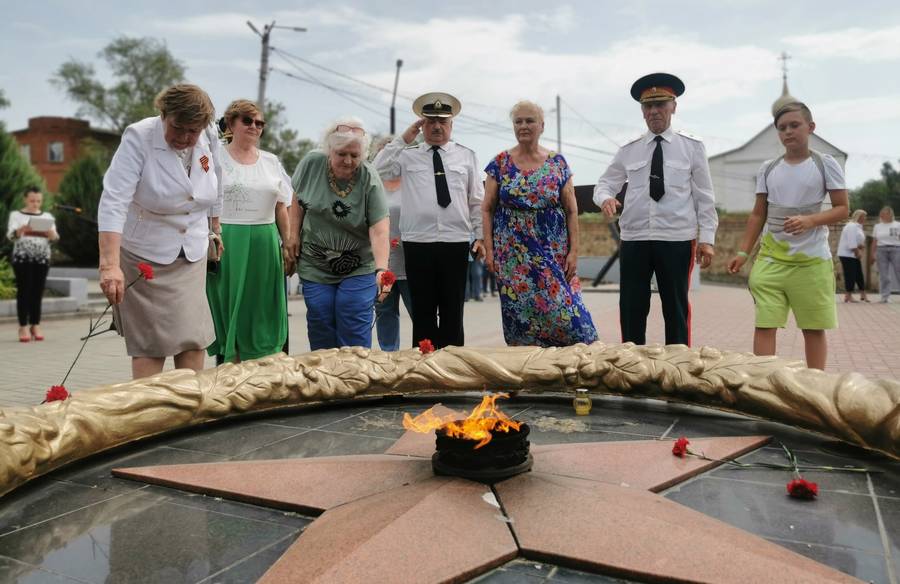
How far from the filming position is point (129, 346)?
10.0 feet

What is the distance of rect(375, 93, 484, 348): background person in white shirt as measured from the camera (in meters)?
4.30

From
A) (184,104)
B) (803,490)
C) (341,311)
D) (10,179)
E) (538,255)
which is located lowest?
(803,490)

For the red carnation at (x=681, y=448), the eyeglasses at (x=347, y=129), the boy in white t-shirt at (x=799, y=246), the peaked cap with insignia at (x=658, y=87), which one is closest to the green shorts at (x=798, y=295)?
the boy in white t-shirt at (x=799, y=246)

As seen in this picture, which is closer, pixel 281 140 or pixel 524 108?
pixel 524 108

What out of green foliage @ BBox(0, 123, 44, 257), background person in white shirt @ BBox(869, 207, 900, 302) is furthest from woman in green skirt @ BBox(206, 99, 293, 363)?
background person in white shirt @ BBox(869, 207, 900, 302)

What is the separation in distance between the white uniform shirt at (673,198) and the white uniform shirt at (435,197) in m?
0.76

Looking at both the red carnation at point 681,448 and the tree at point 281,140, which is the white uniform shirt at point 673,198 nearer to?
the red carnation at point 681,448

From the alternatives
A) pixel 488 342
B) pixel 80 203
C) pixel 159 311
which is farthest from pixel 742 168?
pixel 159 311

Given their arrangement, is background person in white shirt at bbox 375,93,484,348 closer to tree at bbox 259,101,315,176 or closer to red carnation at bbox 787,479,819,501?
red carnation at bbox 787,479,819,501

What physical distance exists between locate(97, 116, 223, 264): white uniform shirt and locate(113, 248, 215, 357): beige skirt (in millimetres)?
58

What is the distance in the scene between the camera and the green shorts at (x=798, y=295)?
152 inches

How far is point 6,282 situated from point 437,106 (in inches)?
405

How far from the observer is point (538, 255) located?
4.11 m

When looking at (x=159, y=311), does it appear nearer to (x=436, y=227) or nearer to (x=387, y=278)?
(x=387, y=278)
